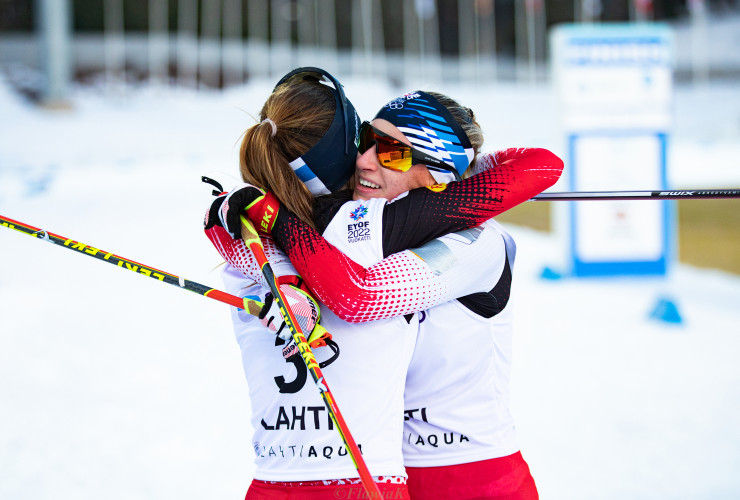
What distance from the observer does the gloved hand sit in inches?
51.1

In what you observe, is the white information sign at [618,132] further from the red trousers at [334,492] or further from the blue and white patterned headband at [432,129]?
the red trousers at [334,492]

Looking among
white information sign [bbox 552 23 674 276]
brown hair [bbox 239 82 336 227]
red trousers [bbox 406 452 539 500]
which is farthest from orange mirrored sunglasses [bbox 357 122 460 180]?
white information sign [bbox 552 23 674 276]

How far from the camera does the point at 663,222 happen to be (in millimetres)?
5941

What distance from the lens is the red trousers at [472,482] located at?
1392mm

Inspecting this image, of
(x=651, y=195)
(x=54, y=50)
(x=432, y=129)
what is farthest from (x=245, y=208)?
(x=54, y=50)

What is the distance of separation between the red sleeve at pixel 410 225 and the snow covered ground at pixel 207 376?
0.31 metres

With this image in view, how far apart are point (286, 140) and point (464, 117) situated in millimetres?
385

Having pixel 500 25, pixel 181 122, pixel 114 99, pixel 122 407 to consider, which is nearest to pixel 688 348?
pixel 122 407

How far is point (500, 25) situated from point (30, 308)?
2165 cm

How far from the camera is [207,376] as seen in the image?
3910 millimetres

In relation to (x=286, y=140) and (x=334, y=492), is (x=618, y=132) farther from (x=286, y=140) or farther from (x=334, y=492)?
(x=334, y=492)

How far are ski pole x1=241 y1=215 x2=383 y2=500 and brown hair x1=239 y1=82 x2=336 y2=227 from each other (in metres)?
0.13

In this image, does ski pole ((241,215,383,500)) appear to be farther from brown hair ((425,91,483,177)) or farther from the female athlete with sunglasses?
brown hair ((425,91,483,177))

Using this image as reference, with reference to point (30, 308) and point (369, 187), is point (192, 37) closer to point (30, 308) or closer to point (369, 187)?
point (30, 308)
